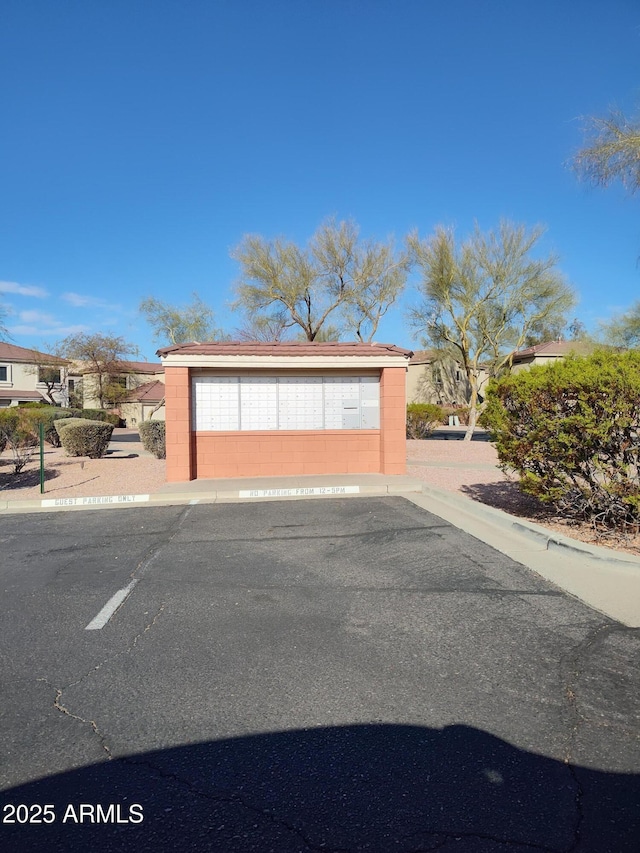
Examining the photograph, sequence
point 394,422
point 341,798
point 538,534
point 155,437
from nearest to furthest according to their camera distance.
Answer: point 341,798 < point 538,534 < point 394,422 < point 155,437

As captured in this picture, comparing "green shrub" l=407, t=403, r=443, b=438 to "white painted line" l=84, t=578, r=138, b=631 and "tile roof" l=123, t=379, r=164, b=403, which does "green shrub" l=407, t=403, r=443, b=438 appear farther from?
"tile roof" l=123, t=379, r=164, b=403

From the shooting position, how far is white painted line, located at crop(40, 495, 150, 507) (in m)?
10.8

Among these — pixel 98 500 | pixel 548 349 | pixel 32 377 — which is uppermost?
pixel 548 349

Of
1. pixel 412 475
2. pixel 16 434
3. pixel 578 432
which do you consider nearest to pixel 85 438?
pixel 16 434

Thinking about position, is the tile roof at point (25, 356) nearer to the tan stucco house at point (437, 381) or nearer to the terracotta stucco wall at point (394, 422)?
the tan stucco house at point (437, 381)

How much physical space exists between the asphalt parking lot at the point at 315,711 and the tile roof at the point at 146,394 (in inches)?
1773

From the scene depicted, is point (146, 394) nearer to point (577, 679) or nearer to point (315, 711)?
point (315, 711)

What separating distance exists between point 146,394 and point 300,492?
4330cm

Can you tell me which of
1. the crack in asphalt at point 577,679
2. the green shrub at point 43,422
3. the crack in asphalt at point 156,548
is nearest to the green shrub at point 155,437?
the green shrub at point 43,422

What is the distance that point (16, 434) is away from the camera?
1667 cm

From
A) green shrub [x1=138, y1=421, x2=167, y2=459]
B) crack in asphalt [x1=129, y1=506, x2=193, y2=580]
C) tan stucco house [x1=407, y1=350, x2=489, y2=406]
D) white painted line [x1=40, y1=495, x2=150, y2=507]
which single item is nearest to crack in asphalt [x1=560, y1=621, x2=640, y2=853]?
crack in asphalt [x1=129, y1=506, x2=193, y2=580]

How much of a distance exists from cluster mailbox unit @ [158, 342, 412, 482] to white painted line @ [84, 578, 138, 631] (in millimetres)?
7237

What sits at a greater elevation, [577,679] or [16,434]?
[16,434]

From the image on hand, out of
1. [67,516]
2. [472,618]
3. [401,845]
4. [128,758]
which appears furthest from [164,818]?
[67,516]
